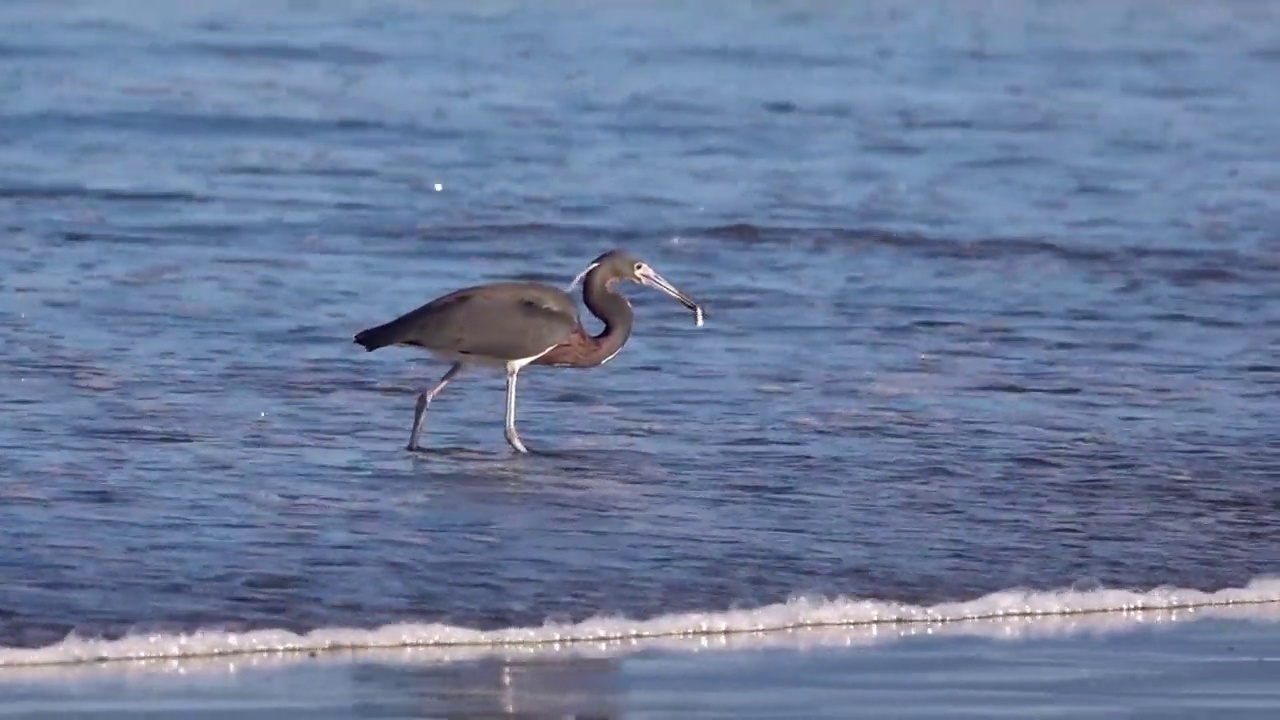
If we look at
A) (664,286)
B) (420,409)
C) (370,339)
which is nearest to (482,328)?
(370,339)

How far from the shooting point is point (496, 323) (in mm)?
9852

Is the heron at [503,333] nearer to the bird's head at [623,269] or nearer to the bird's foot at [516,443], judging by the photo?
the bird's foot at [516,443]

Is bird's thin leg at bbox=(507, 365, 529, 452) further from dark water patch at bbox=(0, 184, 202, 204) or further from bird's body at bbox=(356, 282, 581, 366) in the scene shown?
dark water patch at bbox=(0, 184, 202, 204)

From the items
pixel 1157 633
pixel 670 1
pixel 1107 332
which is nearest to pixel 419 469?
pixel 1157 633

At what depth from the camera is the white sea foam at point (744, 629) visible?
6.38m

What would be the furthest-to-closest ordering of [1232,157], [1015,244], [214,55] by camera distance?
[214,55], [1232,157], [1015,244]

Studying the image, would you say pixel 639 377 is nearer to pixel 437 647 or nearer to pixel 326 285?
pixel 326 285

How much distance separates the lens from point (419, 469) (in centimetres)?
869

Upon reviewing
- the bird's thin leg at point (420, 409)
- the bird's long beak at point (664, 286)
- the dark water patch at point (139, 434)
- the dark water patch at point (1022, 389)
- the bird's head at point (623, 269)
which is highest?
the bird's head at point (623, 269)

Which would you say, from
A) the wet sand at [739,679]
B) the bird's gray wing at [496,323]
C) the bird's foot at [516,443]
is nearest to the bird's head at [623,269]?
the bird's gray wing at [496,323]

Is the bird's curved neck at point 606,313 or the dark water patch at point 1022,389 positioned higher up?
the bird's curved neck at point 606,313

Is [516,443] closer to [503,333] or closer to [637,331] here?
[503,333]

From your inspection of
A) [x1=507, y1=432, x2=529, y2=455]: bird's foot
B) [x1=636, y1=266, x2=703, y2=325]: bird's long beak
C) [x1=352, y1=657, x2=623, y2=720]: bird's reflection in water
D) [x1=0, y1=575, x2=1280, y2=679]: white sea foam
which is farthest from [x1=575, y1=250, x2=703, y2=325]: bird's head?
[x1=352, y1=657, x2=623, y2=720]: bird's reflection in water

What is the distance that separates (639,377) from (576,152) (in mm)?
7317
